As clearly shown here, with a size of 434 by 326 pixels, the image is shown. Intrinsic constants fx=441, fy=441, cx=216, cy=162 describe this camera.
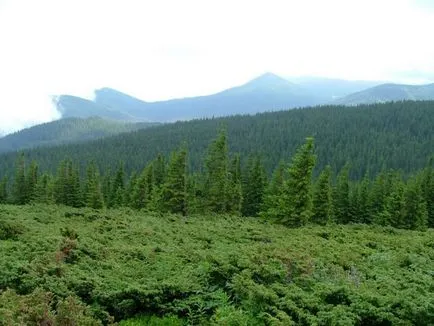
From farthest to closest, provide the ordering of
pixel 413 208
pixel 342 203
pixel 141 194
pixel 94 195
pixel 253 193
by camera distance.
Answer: pixel 253 193 < pixel 141 194 < pixel 94 195 < pixel 342 203 < pixel 413 208

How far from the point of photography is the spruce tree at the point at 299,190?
124 ft

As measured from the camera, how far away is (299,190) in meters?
38.4

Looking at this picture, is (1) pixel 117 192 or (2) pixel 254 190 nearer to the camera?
(2) pixel 254 190

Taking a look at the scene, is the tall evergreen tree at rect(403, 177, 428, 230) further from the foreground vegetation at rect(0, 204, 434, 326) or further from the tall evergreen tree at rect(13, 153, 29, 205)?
the tall evergreen tree at rect(13, 153, 29, 205)

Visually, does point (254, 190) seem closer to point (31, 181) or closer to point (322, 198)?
point (322, 198)

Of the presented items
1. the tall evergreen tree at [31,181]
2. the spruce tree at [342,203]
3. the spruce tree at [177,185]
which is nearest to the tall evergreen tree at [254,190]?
the spruce tree at [342,203]

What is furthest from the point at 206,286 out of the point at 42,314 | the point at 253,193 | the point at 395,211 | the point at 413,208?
the point at 253,193

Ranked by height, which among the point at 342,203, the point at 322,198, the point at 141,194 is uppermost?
the point at 322,198

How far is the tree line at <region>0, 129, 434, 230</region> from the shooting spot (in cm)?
3937

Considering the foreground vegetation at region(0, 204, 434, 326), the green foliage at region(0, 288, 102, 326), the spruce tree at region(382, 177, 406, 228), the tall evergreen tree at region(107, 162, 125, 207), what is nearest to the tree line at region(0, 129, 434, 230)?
the spruce tree at region(382, 177, 406, 228)

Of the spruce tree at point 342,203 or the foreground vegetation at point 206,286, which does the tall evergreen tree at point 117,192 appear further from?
the foreground vegetation at point 206,286

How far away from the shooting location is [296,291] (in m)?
10.3

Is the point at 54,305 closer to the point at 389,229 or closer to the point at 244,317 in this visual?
the point at 244,317

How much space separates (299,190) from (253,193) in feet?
74.7
